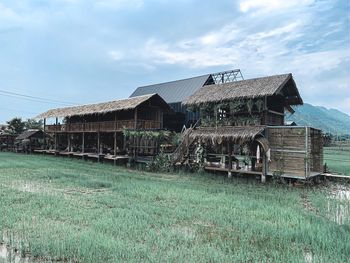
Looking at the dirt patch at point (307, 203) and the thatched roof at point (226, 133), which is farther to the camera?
the thatched roof at point (226, 133)

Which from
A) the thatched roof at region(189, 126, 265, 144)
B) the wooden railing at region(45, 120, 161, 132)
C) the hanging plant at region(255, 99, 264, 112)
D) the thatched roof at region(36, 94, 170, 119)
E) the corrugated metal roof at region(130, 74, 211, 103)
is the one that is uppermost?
the corrugated metal roof at region(130, 74, 211, 103)

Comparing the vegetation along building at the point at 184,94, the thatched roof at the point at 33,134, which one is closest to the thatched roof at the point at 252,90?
the vegetation along building at the point at 184,94

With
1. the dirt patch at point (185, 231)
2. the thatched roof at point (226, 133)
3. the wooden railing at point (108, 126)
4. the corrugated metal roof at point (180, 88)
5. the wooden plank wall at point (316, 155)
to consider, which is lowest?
the dirt patch at point (185, 231)

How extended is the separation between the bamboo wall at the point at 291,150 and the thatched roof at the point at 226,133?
0.96 m

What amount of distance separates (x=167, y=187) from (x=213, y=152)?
812 centimetres

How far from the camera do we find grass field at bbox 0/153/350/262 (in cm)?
542

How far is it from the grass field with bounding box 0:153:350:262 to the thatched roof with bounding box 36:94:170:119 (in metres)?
11.5

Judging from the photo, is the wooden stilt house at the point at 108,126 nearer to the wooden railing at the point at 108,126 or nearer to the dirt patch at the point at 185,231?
the wooden railing at the point at 108,126

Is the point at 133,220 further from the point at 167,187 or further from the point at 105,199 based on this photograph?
the point at 167,187

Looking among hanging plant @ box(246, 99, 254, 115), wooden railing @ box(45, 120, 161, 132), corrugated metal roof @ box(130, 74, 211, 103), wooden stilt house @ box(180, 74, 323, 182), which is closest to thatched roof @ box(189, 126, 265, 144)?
wooden stilt house @ box(180, 74, 323, 182)

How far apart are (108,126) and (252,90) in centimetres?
1286

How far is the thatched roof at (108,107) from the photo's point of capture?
2316 cm

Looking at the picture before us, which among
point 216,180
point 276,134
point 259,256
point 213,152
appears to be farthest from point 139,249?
point 213,152

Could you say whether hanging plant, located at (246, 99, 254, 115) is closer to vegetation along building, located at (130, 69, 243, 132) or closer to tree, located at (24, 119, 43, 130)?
vegetation along building, located at (130, 69, 243, 132)
